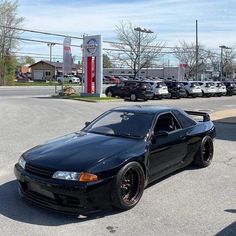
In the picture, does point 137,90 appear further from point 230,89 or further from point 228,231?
point 228,231

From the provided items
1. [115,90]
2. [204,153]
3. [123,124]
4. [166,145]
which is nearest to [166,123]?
[166,145]

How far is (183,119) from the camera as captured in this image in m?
7.88

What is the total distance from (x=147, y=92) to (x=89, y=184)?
26847mm

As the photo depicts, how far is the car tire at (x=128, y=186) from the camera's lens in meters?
5.50

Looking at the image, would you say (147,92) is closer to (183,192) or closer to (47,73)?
(183,192)

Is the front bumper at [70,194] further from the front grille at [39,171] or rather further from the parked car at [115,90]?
the parked car at [115,90]

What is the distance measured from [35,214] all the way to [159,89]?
96.2 feet

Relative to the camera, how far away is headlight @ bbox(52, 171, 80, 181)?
5285mm

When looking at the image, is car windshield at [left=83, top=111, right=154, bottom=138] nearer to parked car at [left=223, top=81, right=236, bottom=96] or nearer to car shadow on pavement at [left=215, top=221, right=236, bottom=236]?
car shadow on pavement at [left=215, top=221, right=236, bottom=236]

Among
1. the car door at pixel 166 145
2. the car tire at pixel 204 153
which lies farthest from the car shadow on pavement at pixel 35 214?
the car tire at pixel 204 153

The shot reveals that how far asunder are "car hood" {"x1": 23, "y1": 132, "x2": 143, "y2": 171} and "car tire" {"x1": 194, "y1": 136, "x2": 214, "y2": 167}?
7.44 feet

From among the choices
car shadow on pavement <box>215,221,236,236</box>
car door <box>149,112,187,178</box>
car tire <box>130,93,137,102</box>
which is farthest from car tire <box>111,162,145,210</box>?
car tire <box>130,93,137,102</box>

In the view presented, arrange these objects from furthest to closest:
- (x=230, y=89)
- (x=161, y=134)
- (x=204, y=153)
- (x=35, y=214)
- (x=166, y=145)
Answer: (x=230, y=89) → (x=204, y=153) → (x=166, y=145) → (x=161, y=134) → (x=35, y=214)

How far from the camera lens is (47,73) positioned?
105625 millimetres
